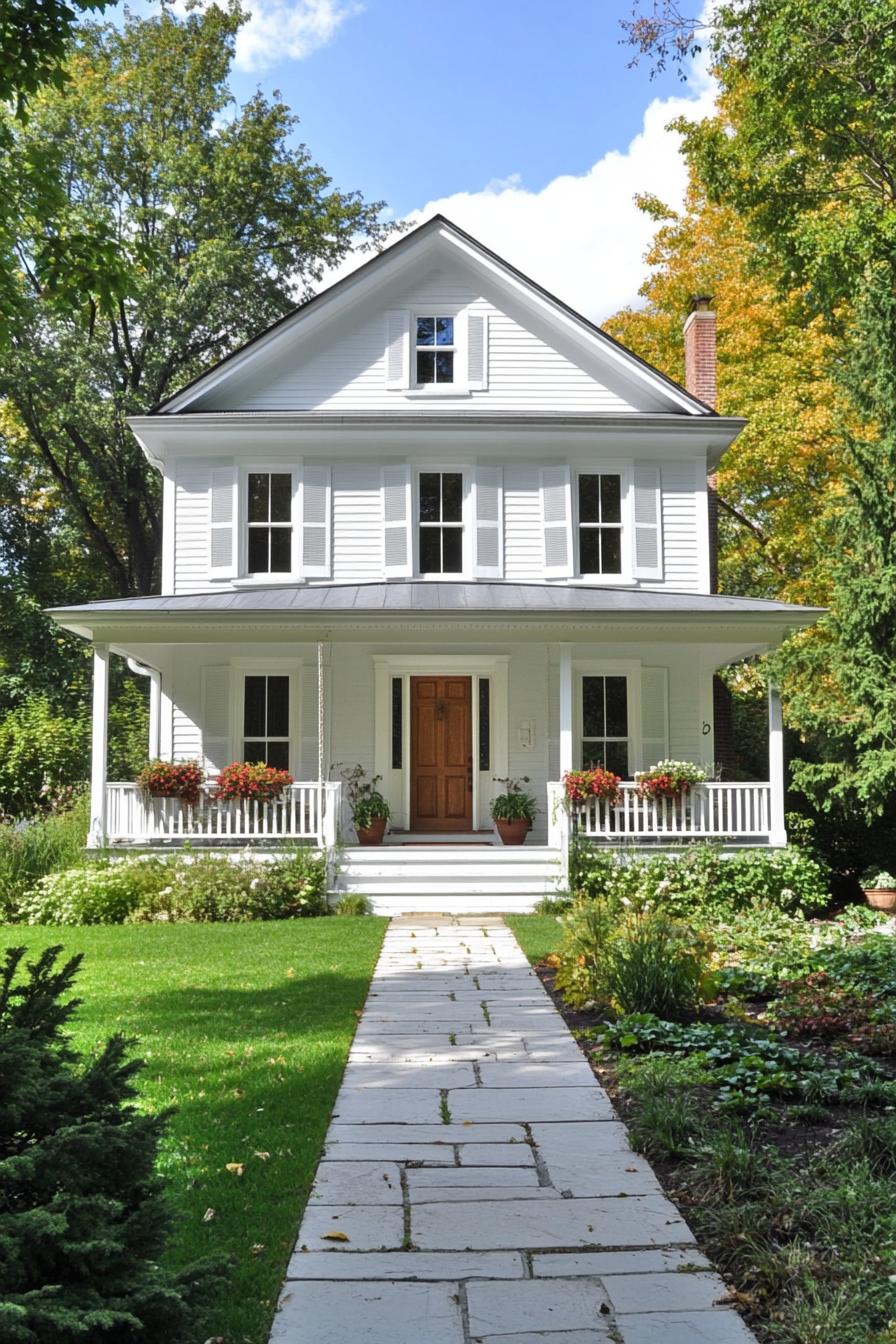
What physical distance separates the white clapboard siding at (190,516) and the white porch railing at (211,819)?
152 inches

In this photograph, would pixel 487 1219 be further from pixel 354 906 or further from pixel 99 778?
pixel 99 778

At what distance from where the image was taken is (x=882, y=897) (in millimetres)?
14188

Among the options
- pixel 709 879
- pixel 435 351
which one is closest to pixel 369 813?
pixel 709 879

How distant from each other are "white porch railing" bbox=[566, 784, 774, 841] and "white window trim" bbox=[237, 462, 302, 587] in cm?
552

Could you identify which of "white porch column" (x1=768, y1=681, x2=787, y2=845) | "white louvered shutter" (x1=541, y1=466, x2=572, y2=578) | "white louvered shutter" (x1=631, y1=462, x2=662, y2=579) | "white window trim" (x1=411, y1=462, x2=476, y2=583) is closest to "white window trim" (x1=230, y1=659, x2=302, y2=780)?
"white window trim" (x1=411, y1=462, x2=476, y2=583)

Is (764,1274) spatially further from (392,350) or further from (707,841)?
(392,350)

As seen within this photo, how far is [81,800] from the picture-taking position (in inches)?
617

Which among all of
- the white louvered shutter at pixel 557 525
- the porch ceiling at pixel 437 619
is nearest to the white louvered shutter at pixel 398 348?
the white louvered shutter at pixel 557 525

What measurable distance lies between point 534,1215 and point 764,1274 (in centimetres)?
85

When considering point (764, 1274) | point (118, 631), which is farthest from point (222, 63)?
point (764, 1274)

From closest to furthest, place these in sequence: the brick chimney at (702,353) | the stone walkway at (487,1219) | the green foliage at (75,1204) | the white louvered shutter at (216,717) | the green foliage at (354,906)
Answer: the green foliage at (75,1204), the stone walkway at (487,1219), the green foliage at (354,906), the white louvered shutter at (216,717), the brick chimney at (702,353)

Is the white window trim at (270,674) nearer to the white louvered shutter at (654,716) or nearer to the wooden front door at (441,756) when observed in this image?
the wooden front door at (441,756)

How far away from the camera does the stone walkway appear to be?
3129 mm

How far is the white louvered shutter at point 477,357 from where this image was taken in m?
16.4
